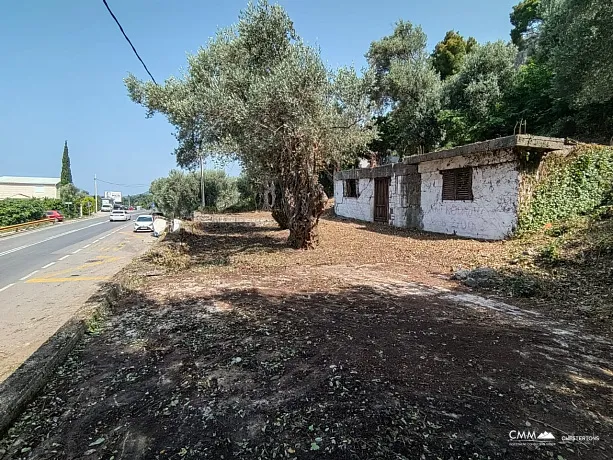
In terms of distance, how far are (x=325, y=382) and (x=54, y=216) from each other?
40698 mm

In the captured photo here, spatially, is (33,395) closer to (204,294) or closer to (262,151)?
(204,294)

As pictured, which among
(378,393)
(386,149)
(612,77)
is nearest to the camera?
(378,393)

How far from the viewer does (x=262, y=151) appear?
9406 mm

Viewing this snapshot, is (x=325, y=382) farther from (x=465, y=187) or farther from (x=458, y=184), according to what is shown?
(x=458, y=184)

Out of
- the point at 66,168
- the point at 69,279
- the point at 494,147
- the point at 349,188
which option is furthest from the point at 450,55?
the point at 66,168

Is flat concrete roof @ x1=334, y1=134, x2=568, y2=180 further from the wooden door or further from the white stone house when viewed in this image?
the wooden door

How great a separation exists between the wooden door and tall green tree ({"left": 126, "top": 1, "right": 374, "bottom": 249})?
5.47 metres

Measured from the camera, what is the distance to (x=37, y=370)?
3072 mm

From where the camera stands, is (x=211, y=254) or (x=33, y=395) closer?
(x=33, y=395)

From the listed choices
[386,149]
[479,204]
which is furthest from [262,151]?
[386,149]

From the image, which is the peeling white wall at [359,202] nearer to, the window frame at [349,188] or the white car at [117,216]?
the window frame at [349,188]

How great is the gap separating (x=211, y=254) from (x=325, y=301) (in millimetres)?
5715

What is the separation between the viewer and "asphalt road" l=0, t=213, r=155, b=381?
5.44 metres

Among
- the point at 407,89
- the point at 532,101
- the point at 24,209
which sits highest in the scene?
the point at 407,89
